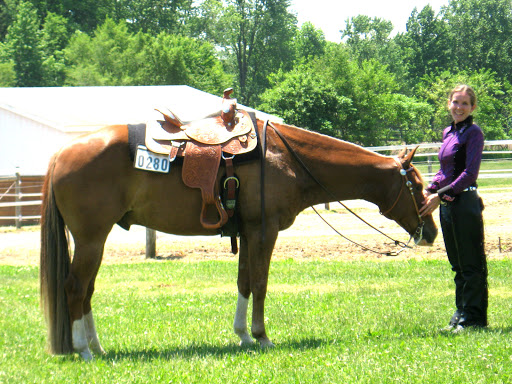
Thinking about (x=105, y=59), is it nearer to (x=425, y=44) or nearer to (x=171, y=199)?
(x=171, y=199)

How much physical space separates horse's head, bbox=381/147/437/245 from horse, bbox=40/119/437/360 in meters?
0.01

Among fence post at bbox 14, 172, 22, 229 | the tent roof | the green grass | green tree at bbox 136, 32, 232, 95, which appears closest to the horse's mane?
the green grass

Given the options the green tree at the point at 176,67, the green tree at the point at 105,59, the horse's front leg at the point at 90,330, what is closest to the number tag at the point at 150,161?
the horse's front leg at the point at 90,330

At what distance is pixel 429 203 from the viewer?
20.2 ft

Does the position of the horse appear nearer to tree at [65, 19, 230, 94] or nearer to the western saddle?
the western saddle

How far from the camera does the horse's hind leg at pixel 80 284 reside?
542 centimetres

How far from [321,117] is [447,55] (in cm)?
4237

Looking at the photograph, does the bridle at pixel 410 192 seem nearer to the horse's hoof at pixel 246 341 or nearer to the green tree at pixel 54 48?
the horse's hoof at pixel 246 341

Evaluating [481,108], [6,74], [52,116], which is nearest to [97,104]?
[52,116]

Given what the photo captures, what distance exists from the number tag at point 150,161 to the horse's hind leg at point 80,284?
2.49ft

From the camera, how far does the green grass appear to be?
483cm


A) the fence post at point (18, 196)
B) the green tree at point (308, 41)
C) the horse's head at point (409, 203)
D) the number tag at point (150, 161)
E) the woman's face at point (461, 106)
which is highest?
the green tree at point (308, 41)

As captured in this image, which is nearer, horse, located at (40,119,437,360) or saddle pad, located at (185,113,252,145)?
horse, located at (40,119,437,360)

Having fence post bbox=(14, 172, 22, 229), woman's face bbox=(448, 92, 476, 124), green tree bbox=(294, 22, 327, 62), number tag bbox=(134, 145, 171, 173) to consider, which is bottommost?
fence post bbox=(14, 172, 22, 229)
